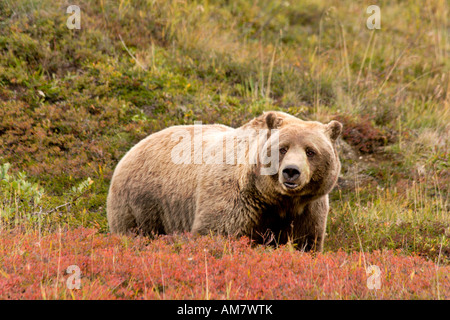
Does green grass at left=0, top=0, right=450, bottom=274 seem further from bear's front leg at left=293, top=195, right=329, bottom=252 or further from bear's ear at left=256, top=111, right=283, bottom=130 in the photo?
bear's ear at left=256, top=111, right=283, bottom=130

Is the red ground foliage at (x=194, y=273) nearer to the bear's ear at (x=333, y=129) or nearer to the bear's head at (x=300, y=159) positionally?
the bear's head at (x=300, y=159)

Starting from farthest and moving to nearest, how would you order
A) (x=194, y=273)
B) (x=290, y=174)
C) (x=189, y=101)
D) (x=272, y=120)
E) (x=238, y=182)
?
(x=189, y=101) → (x=238, y=182) → (x=272, y=120) → (x=290, y=174) → (x=194, y=273)

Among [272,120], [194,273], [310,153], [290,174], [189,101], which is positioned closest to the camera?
[194,273]

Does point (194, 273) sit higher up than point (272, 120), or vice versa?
point (272, 120)

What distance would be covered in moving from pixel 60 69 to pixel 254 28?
5.27 m

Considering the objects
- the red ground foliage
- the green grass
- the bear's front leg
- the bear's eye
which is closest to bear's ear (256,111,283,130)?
the bear's eye

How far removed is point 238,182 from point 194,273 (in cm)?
173

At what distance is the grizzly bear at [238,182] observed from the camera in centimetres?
505

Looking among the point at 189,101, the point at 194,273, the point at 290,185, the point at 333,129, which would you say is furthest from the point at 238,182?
the point at 189,101

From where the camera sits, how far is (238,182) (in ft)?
18.1

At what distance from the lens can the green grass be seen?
23.4 feet

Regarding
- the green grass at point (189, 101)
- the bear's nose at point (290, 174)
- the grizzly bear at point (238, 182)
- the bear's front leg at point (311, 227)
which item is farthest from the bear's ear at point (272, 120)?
the green grass at point (189, 101)

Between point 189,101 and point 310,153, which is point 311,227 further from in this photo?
point 189,101
